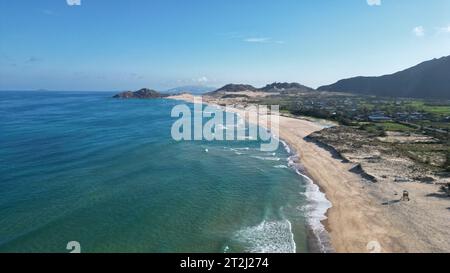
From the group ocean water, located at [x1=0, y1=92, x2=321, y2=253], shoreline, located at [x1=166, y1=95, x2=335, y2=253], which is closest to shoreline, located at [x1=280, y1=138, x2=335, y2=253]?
shoreline, located at [x1=166, y1=95, x2=335, y2=253]

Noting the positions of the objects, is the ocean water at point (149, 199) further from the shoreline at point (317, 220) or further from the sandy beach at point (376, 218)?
the sandy beach at point (376, 218)

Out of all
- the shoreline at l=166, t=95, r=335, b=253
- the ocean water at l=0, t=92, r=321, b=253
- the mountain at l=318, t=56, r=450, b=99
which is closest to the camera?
the shoreline at l=166, t=95, r=335, b=253

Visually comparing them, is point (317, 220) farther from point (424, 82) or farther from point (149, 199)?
point (424, 82)

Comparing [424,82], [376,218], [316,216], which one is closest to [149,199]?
[316,216]

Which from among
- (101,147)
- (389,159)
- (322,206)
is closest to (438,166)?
(389,159)

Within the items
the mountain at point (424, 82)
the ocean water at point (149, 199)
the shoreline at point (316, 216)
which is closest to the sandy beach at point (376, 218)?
the shoreline at point (316, 216)

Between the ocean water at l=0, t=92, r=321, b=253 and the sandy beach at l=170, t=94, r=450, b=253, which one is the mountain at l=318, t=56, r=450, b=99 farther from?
the sandy beach at l=170, t=94, r=450, b=253
